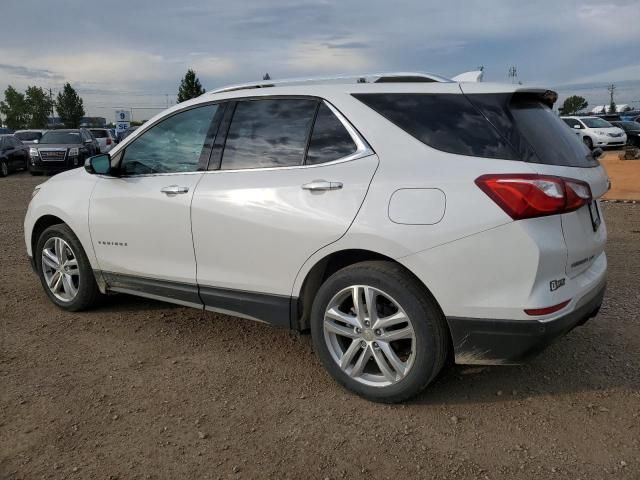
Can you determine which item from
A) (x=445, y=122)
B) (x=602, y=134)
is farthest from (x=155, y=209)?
(x=602, y=134)

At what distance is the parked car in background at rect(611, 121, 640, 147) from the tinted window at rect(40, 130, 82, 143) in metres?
25.3

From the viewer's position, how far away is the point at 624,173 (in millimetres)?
12898

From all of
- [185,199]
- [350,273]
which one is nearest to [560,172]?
[350,273]

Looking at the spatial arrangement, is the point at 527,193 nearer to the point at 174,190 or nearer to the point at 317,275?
the point at 317,275

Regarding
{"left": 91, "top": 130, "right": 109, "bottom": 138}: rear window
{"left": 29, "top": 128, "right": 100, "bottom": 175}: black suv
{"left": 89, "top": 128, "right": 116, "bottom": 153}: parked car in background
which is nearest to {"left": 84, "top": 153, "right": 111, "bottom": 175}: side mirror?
{"left": 29, "top": 128, "right": 100, "bottom": 175}: black suv

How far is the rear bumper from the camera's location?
2.84 metres

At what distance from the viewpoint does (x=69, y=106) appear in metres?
59.9

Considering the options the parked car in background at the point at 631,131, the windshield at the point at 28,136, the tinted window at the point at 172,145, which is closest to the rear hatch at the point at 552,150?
the tinted window at the point at 172,145

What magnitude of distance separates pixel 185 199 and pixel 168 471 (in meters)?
1.75

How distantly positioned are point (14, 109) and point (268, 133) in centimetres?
7585

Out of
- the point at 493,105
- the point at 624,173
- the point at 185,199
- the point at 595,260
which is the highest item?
the point at 493,105

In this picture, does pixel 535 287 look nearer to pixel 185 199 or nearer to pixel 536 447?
pixel 536 447

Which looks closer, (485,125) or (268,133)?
(485,125)

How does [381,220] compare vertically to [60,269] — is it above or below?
above
